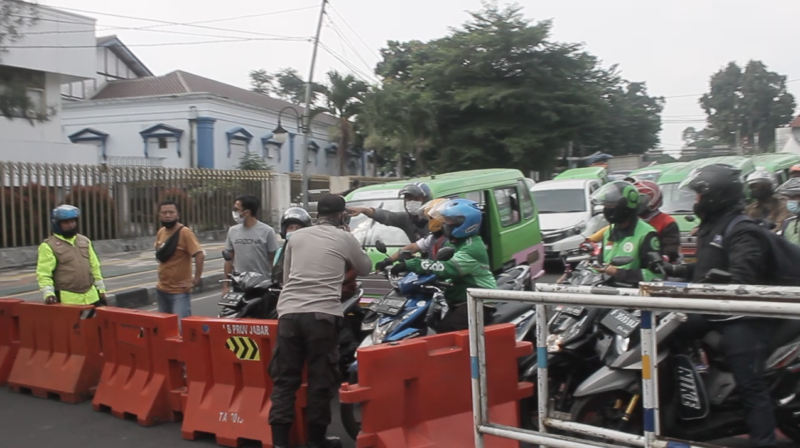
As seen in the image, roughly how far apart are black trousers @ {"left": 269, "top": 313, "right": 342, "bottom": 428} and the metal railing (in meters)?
1.24

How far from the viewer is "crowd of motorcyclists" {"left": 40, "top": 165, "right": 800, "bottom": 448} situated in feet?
13.0

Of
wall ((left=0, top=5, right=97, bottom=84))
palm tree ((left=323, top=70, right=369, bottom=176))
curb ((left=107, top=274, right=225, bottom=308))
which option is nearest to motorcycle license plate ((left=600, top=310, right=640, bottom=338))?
curb ((left=107, top=274, right=225, bottom=308))

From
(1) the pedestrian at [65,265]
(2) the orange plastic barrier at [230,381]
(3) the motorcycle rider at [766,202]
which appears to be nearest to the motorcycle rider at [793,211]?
(3) the motorcycle rider at [766,202]

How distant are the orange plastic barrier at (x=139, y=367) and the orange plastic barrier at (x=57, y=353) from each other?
31 cm

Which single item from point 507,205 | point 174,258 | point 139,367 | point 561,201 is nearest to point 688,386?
point 139,367

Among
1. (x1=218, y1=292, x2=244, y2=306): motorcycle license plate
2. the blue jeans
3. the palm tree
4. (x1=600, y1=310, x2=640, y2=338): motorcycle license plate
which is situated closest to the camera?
(x1=600, y1=310, x2=640, y2=338): motorcycle license plate

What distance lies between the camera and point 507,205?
33.6ft

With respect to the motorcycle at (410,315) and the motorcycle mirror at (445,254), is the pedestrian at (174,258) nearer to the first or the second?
the motorcycle at (410,315)

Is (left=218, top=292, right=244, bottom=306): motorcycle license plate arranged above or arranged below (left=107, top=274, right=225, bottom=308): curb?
above

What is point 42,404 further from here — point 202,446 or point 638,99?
point 638,99

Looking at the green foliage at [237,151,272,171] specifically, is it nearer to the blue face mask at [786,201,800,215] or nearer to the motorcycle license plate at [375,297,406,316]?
the blue face mask at [786,201,800,215]

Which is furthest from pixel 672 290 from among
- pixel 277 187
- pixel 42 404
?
pixel 277 187

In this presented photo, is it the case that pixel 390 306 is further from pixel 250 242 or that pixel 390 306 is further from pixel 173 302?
pixel 173 302

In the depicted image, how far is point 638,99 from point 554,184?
47.2 m
